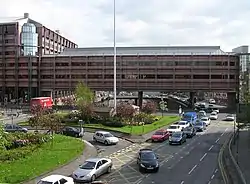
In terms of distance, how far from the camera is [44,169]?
30766 mm

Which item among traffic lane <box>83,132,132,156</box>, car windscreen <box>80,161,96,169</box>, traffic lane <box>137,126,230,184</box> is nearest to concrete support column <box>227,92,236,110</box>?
traffic lane <box>137,126,230,184</box>

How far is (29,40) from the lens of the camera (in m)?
132

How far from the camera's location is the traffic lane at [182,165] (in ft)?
99.9

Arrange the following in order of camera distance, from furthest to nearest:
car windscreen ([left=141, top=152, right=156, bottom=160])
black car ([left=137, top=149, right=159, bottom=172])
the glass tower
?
1. the glass tower
2. car windscreen ([left=141, top=152, right=156, bottom=160])
3. black car ([left=137, top=149, right=159, bottom=172])

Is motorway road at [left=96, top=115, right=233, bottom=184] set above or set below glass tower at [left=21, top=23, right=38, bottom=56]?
below

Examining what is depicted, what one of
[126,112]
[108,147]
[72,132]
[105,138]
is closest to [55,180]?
[108,147]

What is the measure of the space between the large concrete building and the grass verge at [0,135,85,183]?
282ft

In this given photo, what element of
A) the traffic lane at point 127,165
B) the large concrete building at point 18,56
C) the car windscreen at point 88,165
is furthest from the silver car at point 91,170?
the large concrete building at point 18,56

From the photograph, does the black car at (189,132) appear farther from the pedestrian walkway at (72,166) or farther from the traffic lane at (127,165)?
the pedestrian walkway at (72,166)

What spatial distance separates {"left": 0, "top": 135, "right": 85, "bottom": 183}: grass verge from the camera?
2830 centimetres

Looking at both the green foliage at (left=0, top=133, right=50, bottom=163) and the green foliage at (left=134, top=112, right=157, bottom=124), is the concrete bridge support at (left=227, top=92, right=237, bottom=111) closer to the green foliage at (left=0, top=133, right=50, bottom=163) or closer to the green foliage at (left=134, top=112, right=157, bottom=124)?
the green foliage at (left=134, top=112, right=157, bottom=124)

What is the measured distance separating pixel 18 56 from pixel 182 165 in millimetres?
102481

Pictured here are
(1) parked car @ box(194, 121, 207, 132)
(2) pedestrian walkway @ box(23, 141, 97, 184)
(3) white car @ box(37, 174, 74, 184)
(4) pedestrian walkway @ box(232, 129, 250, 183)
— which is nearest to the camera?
(3) white car @ box(37, 174, 74, 184)

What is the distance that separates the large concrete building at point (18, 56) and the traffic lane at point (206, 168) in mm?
89222
